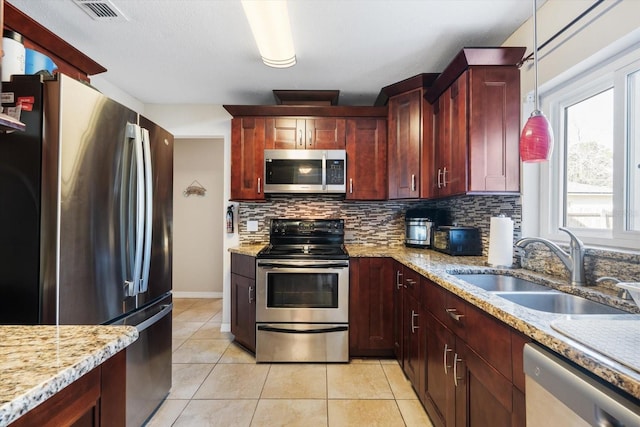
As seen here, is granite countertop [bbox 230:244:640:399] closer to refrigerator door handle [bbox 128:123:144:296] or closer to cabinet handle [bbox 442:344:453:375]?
cabinet handle [bbox 442:344:453:375]

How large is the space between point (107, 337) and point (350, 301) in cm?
200

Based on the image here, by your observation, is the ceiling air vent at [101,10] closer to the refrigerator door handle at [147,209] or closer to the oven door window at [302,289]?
the refrigerator door handle at [147,209]

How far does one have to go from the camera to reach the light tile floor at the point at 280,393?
1.79m

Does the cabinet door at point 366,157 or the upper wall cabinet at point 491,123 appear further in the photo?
the cabinet door at point 366,157

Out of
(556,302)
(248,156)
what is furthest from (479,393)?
(248,156)

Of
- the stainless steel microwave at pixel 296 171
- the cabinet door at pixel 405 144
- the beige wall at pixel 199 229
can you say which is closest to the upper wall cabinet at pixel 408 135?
the cabinet door at pixel 405 144

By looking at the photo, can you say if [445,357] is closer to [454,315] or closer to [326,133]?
[454,315]

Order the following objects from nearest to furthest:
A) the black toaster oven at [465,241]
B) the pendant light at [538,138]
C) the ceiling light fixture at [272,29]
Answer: the pendant light at [538,138]
the ceiling light fixture at [272,29]
the black toaster oven at [465,241]

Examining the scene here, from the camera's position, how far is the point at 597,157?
5.15 ft

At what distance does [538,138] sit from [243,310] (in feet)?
8.01

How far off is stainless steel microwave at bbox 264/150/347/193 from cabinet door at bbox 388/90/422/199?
56cm

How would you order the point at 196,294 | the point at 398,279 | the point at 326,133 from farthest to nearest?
the point at 196,294 < the point at 326,133 < the point at 398,279

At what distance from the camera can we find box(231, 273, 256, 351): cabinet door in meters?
2.56

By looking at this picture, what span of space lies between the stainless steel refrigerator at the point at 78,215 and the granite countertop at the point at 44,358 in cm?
53
